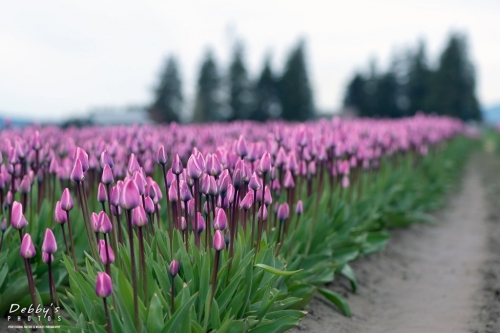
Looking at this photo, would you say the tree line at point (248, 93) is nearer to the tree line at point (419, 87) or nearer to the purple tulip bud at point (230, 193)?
the tree line at point (419, 87)

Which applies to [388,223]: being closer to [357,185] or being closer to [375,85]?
[357,185]

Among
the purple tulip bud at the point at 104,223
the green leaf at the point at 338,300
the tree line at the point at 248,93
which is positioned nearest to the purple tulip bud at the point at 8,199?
the purple tulip bud at the point at 104,223

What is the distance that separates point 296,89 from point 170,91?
48.5 ft

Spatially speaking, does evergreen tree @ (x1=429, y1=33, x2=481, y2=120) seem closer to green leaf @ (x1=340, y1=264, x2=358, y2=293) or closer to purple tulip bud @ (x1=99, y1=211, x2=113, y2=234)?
green leaf @ (x1=340, y1=264, x2=358, y2=293)

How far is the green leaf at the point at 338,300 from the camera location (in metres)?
4.92

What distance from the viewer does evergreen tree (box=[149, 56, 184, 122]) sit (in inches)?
2480

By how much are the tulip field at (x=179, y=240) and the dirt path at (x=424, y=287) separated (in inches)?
9.1

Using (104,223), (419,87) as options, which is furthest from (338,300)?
(419,87)

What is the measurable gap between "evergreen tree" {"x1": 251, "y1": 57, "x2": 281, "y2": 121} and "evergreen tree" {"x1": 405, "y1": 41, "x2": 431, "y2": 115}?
17940 mm

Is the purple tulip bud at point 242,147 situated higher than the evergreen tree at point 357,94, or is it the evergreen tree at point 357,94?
the evergreen tree at point 357,94

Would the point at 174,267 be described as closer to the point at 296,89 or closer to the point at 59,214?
the point at 59,214

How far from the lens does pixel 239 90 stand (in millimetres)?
57500

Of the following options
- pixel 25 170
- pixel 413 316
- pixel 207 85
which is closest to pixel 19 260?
pixel 25 170

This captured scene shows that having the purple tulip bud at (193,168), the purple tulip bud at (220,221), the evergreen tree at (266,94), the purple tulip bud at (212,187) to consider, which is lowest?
the purple tulip bud at (220,221)
